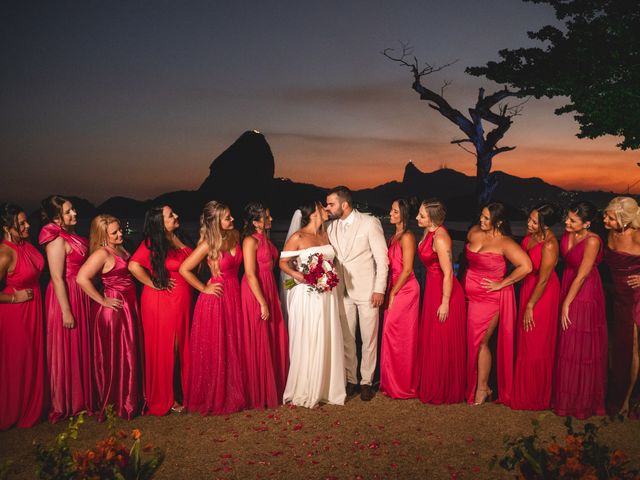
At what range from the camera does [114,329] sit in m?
5.29

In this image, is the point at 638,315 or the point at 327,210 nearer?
the point at 638,315

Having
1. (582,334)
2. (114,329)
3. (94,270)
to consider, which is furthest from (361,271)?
(94,270)

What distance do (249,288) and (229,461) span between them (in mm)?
1888

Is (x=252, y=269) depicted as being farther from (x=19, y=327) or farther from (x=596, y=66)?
(x=596, y=66)

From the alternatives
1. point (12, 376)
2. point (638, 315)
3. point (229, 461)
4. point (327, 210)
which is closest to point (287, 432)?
point (229, 461)

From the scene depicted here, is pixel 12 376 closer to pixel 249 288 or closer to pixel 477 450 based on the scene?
pixel 249 288

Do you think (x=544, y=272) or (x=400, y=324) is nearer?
(x=544, y=272)

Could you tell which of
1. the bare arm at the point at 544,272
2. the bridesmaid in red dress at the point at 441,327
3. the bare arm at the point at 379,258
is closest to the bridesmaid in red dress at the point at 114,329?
the bare arm at the point at 379,258

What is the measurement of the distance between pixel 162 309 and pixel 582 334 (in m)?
4.63

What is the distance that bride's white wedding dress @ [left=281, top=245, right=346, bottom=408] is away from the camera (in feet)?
18.4

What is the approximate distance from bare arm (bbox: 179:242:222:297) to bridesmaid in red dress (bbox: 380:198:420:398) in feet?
6.94

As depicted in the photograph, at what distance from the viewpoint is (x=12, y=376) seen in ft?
16.9

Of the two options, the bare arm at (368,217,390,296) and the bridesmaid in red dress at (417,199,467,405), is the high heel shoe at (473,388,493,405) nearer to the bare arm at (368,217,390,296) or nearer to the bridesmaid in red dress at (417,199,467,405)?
the bridesmaid in red dress at (417,199,467,405)

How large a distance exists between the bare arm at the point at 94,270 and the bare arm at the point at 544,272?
4638 mm
